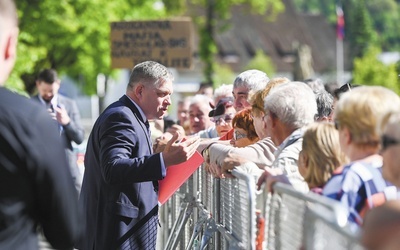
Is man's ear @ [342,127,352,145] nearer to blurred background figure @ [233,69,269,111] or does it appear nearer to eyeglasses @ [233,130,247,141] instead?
eyeglasses @ [233,130,247,141]

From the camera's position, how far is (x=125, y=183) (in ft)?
22.9

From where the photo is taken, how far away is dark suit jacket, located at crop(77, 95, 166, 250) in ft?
23.2

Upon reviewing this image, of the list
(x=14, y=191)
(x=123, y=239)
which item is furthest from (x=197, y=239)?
(x=14, y=191)

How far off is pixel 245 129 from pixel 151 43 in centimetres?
1356

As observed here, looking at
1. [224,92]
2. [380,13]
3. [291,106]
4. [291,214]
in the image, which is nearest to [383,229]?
[291,214]

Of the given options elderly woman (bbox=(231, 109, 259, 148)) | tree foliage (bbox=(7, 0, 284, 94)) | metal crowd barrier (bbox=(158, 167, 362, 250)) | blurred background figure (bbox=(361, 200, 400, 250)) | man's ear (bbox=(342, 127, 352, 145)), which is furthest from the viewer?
tree foliage (bbox=(7, 0, 284, 94))

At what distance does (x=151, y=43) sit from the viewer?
21219mm

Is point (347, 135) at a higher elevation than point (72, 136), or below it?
higher

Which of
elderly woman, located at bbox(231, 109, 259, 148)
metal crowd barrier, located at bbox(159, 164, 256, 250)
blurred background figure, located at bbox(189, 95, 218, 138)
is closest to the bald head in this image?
metal crowd barrier, located at bbox(159, 164, 256, 250)

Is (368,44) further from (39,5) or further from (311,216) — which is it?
(311,216)

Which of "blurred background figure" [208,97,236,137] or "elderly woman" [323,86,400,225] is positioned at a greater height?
"elderly woman" [323,86,400,225]

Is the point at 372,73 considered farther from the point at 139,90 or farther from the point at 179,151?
the point at 179,151

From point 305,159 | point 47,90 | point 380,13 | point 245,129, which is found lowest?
point 380,13

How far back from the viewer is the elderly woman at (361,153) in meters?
4.83
